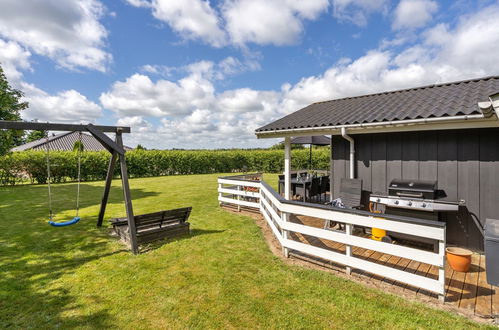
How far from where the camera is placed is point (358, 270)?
3.83 m

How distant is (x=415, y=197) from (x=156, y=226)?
5.75 meters

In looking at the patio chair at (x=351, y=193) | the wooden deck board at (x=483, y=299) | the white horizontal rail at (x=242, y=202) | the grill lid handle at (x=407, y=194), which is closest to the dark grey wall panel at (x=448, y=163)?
the grill lid handle at (x=407, y=194)

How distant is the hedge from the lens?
15.9 metres

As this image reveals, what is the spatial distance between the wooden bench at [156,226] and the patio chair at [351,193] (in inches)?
148

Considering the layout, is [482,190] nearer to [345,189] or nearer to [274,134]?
[345,189]

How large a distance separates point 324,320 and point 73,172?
21.2m

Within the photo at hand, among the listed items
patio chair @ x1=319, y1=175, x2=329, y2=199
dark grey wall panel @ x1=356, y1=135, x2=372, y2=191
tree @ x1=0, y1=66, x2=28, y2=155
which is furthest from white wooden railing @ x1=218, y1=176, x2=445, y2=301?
tree @ x1=0, y1=66, x2=28, y2=155

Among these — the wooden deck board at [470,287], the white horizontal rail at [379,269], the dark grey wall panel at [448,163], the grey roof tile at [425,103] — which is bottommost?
the wooden deck board at [470,287]

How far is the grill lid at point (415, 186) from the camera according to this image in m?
4.52

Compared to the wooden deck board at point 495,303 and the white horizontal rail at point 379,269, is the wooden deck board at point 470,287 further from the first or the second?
the white horizontal rail at point 379,269

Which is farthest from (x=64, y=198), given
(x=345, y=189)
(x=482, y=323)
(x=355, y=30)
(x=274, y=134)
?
(x=355, y=30)

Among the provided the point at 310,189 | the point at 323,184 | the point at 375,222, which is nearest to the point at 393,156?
Result: the point at 375,222

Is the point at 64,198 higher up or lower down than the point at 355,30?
lower down

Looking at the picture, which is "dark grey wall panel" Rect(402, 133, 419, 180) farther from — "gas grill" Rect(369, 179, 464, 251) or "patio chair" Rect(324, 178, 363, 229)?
"patio chair" Rect(324, 178, 363, 229)
